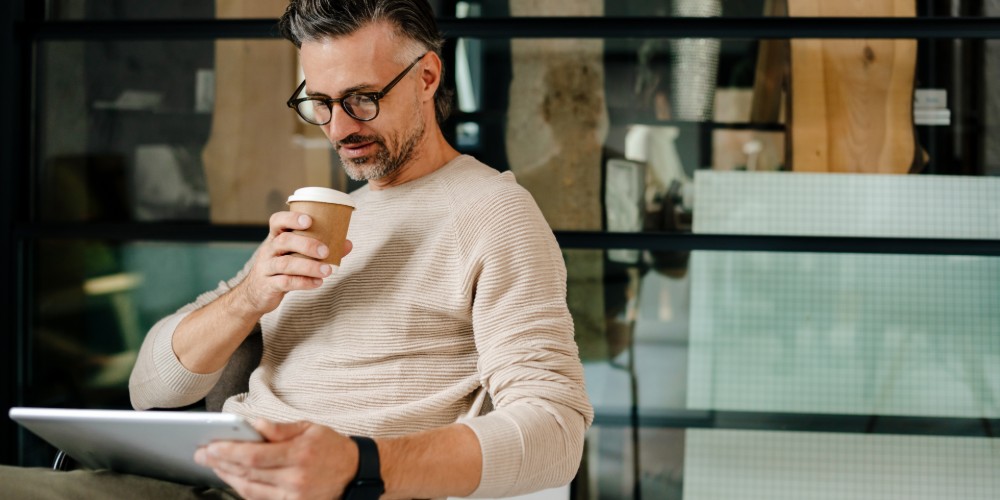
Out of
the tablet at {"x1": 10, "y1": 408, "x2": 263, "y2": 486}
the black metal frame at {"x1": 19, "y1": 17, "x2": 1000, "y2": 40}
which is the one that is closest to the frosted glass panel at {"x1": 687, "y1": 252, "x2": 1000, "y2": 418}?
the black metal frame at {"x1": 19, "y1": 17, "x2": 1000, "y2": 40}

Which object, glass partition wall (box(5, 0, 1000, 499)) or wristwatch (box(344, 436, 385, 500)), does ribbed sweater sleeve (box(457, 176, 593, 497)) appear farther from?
glass partition wall (box(5, 0, 1000, 499))

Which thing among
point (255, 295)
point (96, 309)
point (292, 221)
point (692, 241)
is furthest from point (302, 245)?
point (96, 309)

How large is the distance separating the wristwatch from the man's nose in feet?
2.27

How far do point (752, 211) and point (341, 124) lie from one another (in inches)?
62.7

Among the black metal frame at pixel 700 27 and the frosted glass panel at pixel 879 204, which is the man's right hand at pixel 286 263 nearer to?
the black metal frame at pixel 700 27

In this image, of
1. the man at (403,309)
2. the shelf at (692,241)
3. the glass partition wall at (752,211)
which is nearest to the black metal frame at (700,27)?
the glass partition wall at (752,211)

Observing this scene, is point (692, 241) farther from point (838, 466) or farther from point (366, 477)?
point (366, 477)

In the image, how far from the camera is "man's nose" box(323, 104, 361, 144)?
160cm

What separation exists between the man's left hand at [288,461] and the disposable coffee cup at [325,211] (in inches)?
17.1

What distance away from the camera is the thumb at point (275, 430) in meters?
1.02

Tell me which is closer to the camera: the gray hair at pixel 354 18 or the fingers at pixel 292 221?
the fingers at pixel 292 221

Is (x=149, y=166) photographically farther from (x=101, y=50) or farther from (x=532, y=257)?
(x=532, y=257)

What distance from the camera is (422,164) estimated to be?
1.73m

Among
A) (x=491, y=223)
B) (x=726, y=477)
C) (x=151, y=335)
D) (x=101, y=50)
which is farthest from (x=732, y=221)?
(x=101, y=50)
